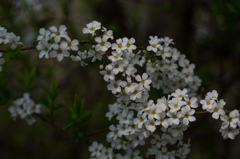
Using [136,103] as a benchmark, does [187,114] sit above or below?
below

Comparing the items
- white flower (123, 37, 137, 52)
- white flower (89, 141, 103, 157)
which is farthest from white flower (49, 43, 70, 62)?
white flower (89, 141, 103, 157)

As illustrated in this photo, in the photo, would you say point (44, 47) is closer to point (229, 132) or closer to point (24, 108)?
point (24, 108)

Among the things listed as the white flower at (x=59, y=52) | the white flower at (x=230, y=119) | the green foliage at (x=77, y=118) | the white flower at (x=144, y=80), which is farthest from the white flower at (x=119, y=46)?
the white flower at (x=230, y=119)

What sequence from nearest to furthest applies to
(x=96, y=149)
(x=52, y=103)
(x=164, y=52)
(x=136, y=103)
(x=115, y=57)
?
(x=115, y=57), (x=136, y=103), (x=164, y=52), (x=96, y=149), (x=52, y=103)

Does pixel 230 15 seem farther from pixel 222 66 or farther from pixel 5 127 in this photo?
pixel 5 127

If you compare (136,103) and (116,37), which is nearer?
(136,103)

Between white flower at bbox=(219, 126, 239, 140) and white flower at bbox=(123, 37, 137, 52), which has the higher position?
white flower at bbox=(123, 37, 137, 52)

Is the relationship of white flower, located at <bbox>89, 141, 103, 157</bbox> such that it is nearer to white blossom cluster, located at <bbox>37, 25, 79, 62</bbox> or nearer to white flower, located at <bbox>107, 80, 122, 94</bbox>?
white flower, located at <bbox>107, 80, 122, 94</bbox>

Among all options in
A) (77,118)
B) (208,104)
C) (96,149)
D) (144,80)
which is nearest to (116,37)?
(77,118)
